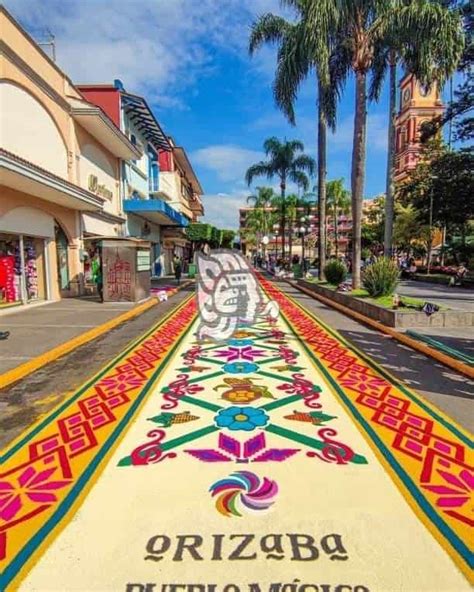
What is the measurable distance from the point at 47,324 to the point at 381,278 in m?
9.27

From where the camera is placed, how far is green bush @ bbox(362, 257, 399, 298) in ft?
38.7

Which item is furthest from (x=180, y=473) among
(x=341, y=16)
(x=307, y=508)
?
(x=341, y=16)

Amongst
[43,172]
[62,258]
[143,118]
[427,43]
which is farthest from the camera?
[143,118]

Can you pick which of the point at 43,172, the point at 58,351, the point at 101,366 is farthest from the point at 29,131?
the point at 101,366

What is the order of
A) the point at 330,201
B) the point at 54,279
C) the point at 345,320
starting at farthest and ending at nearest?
the point at 330,201
the point at 54,279
the point at 345,320

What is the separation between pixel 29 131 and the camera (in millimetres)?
13203

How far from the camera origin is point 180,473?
3.11m

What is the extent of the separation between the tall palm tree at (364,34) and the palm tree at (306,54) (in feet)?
2.45

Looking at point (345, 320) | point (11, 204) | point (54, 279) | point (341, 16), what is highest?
point (341, 16)

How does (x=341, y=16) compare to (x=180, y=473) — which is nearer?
(x=180, y=473)

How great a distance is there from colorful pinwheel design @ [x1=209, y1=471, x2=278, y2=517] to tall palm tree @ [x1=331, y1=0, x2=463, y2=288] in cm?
1269

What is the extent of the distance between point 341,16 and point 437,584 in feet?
52.3

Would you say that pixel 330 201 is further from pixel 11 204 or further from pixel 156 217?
pixel 11 204

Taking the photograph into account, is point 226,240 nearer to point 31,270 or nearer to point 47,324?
point 31,270
